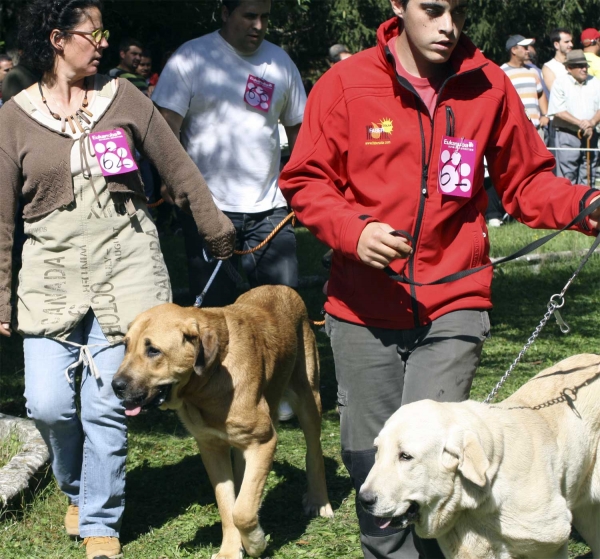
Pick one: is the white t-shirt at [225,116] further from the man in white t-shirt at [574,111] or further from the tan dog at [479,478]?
the man in white t-shirt at [574,111]

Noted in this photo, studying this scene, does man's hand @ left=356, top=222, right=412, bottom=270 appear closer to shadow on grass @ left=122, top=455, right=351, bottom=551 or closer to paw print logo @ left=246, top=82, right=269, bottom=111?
shadow on grass @ left=122, top=455, right=351, bottom=551

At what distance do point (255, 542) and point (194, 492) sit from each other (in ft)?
3.61

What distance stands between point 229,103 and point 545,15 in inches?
893

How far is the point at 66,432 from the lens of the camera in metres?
4.69

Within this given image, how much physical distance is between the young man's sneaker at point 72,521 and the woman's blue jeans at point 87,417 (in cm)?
21

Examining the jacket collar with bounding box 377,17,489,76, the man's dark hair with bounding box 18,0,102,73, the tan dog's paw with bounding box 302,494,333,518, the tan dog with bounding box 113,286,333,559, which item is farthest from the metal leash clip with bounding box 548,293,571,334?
the man's dark hair with bounding box 18,0,102,73

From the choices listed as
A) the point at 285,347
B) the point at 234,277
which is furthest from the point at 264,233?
the point at 285,347

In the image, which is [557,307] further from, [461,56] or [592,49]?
[592,49]

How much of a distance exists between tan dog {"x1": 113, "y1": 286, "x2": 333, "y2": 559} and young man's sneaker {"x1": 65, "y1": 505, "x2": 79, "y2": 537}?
0.73 metres

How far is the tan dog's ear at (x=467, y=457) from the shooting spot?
311 cm

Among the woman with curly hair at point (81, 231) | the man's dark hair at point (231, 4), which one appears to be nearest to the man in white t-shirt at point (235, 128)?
the man's dark hair at point (231, 4)

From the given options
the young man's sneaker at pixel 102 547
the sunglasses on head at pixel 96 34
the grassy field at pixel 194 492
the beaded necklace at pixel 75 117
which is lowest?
the grassy field at pixel 194 492

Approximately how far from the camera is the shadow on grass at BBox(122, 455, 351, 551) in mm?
5082

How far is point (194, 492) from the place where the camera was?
18.5ft
